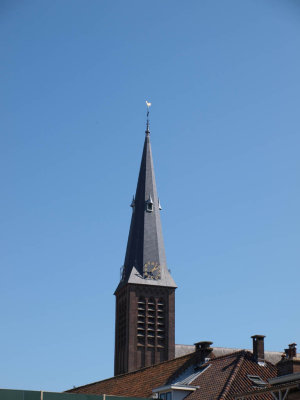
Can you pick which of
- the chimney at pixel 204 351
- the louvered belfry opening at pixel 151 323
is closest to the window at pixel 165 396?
the chimney at pixel 204 351

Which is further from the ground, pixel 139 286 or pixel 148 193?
pixel 148 193

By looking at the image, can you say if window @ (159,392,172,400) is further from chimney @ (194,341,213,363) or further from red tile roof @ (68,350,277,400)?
chimney @ (194,341,213,363)

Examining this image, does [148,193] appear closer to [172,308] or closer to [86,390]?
[172,308]

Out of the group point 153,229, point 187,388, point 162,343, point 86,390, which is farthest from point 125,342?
point 187,388

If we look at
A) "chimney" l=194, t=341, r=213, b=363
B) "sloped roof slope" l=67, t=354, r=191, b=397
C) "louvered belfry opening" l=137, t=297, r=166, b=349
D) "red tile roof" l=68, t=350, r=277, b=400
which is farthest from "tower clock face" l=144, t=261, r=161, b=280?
"chimney" l=194, t=341, r=213, b=363

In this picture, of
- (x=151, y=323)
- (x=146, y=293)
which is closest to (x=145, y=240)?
(x=146, y=293)

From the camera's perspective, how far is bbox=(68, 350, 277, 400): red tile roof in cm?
3956

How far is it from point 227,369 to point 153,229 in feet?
154

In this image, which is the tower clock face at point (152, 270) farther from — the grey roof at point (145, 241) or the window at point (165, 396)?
the window at point (165, 396)

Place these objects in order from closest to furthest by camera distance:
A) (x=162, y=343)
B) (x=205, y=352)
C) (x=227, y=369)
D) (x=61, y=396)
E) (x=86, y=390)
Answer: (x=61, y=396)
(x=227, y=369)
(x=205, y=352)
(x=86, y=390)
(x=162, y=343)

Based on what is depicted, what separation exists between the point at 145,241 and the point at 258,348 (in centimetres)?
4539

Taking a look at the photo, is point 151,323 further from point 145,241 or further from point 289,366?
point 289,366

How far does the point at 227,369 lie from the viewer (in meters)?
40.9

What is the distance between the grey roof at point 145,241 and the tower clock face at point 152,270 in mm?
222
